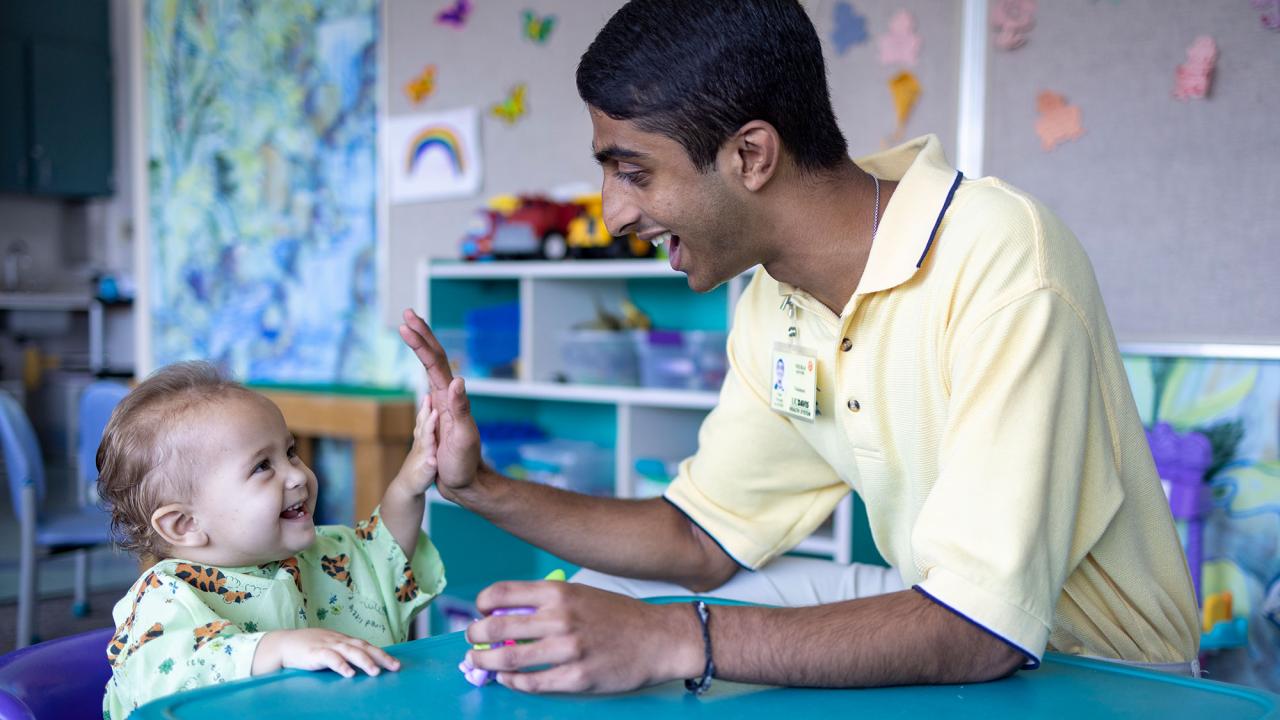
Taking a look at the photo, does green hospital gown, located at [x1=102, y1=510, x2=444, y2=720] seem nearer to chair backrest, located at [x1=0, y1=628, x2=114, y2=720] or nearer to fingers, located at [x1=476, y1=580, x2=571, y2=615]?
chair backrest, located at [x1=0, y1=628, x2=114, y2=720]

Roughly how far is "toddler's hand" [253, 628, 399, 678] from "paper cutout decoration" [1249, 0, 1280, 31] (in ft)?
7.60

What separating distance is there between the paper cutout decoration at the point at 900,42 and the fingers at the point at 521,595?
2.27 meters

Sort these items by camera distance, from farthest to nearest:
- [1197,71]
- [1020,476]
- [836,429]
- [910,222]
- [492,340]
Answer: [492,340] → [1197,71] → [836,429] → [910,222] → [1020,476]

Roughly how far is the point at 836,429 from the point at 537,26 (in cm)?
270

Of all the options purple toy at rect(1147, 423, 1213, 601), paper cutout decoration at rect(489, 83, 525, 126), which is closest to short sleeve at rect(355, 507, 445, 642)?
purple toy at rect(1147, 423, 1213, 601)

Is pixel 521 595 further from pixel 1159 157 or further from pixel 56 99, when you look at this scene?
pixel 56 99

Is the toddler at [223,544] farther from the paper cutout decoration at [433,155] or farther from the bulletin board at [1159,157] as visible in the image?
the paper cutout decoration at [433,155]

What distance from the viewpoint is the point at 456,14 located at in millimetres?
4184

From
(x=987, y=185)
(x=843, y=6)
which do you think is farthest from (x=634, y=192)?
(x=843, y=6)

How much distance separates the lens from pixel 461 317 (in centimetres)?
373

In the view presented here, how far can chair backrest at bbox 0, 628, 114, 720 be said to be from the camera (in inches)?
49.5

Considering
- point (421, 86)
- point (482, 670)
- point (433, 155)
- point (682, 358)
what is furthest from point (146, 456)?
point (421, 86)

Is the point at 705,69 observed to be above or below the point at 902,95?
below

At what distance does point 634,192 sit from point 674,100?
0.14 meters
